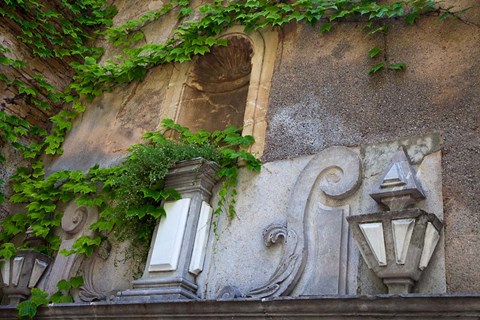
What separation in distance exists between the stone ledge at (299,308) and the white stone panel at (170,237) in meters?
0.34

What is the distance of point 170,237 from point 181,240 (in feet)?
0.34

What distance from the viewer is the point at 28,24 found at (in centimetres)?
620

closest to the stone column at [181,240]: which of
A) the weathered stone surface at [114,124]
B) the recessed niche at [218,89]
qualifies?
the recessed niche at [218,89]

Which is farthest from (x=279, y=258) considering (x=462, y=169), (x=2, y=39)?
(x=2, y=39)

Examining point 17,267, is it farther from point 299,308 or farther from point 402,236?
point 402,236

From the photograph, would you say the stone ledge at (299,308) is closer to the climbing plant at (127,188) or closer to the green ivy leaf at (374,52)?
the climbing plant at (127,188)

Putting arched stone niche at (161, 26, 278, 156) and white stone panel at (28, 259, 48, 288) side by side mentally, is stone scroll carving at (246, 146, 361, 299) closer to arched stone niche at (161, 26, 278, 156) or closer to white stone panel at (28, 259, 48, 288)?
arched stone niche at (161, 26, 278, 156)

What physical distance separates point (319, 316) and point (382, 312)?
0.39 meters

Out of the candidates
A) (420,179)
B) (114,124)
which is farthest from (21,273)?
(420,179)

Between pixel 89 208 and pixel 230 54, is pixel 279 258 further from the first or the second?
pixel 230 54

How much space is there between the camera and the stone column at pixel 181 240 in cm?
389

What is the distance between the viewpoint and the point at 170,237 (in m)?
4.09

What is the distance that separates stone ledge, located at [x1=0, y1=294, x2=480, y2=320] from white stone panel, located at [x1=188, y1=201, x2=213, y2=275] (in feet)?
1.35

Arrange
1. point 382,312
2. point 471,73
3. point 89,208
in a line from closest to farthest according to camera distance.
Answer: point 382,312
point 471,73
point 89,208
